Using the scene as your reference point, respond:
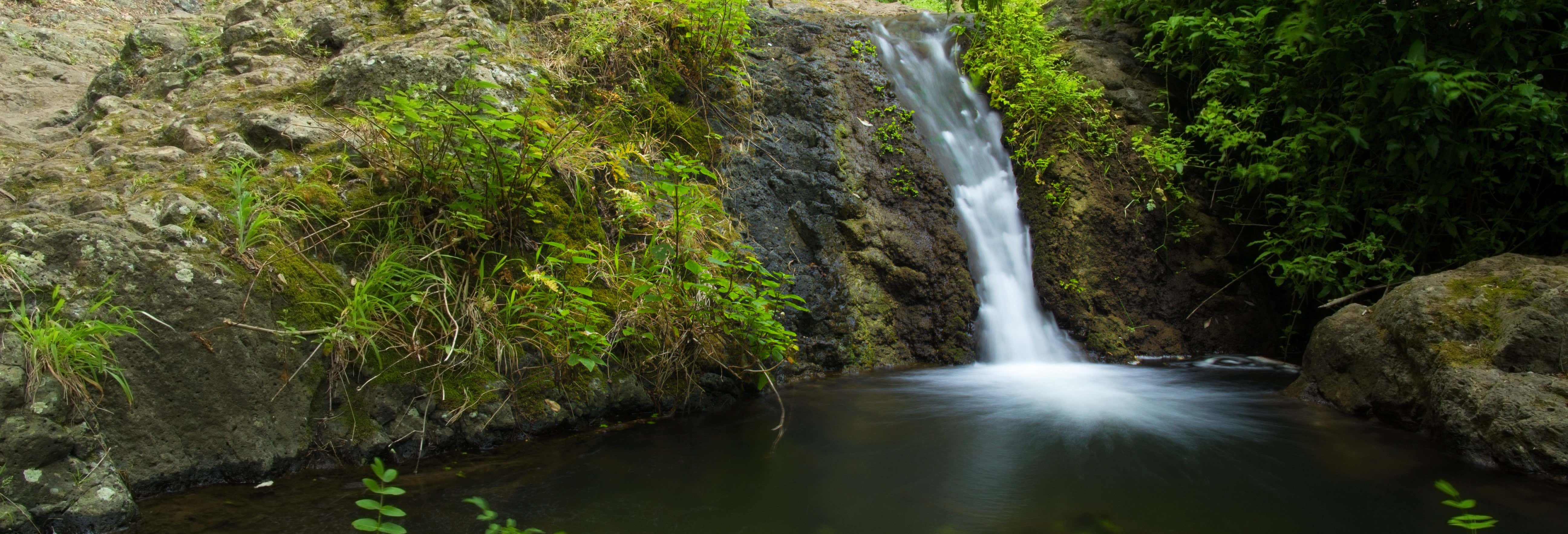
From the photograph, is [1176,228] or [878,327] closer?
[878,327]

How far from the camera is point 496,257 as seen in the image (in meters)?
3.70

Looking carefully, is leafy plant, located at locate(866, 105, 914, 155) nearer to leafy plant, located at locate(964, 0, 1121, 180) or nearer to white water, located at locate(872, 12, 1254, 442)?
white water, located at locate(872, 12, 1254, 442)

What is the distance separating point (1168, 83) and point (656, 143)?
4.71 meters

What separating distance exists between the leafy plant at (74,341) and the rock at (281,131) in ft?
3.96

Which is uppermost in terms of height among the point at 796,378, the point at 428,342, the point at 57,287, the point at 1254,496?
the point at 57,287

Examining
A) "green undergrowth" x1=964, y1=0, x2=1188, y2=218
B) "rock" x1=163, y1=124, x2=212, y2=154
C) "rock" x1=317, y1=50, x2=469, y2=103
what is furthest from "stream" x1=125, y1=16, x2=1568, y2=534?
"rock" x1=317, y1=50, x2=469, y2=103

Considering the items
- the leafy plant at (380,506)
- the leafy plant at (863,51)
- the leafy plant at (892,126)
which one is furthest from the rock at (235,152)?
the leafy plant at (863,51)

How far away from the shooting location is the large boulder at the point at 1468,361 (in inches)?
132

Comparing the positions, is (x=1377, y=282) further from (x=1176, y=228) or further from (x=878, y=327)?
(x=878, y=327)

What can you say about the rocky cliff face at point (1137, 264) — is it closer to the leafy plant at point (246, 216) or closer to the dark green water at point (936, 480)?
the dark green water at point (936, 480)

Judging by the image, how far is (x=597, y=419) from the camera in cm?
358

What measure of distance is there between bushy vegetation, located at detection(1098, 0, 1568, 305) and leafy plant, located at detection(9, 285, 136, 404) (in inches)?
242

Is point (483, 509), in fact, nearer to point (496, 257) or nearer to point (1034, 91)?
point (496, 257)

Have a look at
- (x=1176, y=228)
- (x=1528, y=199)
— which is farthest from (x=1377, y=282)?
(x=1176, y=228)
